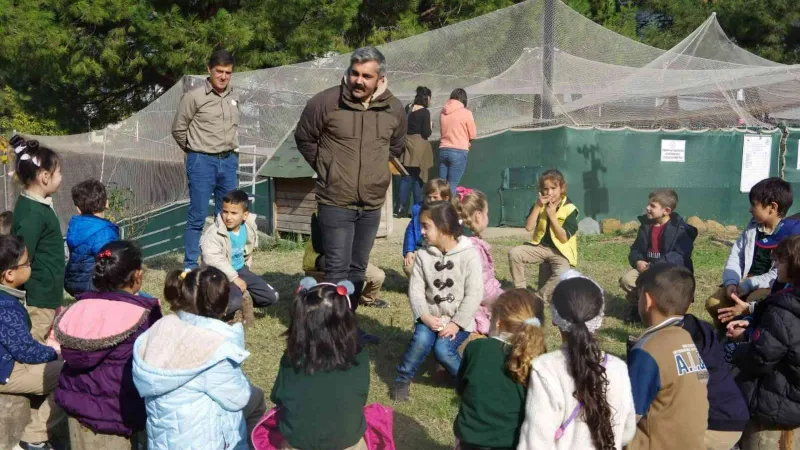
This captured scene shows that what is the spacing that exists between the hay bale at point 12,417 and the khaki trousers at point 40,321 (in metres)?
0.49

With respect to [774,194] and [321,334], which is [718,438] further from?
[774,194]

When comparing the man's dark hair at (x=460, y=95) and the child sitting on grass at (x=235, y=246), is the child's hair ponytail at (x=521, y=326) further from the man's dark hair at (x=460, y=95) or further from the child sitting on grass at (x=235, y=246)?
the man's dark hair at (x=460, y=95)

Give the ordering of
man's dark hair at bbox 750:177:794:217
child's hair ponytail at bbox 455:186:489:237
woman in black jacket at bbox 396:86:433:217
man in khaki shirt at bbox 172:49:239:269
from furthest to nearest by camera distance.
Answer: woman in black jacket at bbox 396:86:433:217 < man in khaki shirt at bbox 172:49:239:269 < child's hair ponytail at bbox 455:186:489:237 < man's dark hair at bbox 750:177:794:217

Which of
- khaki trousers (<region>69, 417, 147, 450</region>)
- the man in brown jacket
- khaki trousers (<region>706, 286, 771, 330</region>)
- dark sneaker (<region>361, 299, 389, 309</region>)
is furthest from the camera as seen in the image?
dark sneaker (<region>361, 299, 389, 309</region>)

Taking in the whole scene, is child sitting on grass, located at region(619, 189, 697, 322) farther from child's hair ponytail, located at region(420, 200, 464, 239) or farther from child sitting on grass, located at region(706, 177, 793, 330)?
child's hair ponytail, located at region(420, 200, 464, 239)

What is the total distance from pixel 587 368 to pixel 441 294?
2.01 meters

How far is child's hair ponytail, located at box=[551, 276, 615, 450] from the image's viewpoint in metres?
3.13

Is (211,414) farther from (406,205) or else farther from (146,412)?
(406,205)

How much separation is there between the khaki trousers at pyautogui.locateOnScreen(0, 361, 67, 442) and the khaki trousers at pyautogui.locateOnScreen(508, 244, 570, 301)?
3978 mm

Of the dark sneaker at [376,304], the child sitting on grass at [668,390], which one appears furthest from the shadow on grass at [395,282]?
the child sitting on grass at [668,390]

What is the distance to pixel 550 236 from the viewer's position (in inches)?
277

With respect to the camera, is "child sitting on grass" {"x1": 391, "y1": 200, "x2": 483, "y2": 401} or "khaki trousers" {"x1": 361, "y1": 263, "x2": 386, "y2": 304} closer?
"child sitting on grass" {"x1": 391, "y1": 200, "x2": 483, "y2": 401}

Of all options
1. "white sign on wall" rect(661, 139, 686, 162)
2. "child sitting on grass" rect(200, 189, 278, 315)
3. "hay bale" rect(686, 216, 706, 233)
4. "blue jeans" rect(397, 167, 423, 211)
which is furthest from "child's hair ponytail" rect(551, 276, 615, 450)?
"white sign on wall" rect(661, 139, 686, 162)

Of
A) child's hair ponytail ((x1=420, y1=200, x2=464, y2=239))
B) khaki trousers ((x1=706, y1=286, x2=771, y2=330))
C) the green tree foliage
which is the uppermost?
the green tree foliage
